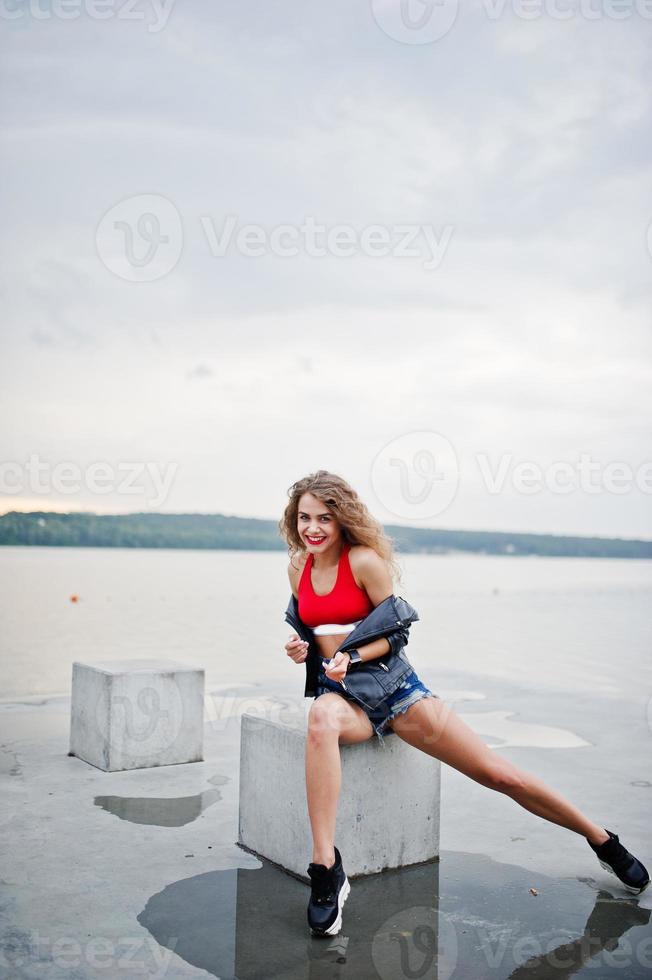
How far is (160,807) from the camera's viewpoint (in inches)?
208

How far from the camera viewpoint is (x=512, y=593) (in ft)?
103

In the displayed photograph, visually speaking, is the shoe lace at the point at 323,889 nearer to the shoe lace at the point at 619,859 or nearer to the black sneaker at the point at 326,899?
the black sneaker at the point at 326,899

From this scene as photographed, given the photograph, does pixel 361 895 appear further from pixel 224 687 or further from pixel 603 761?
pixel 224 687

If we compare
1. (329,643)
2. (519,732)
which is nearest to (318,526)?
(329,643)

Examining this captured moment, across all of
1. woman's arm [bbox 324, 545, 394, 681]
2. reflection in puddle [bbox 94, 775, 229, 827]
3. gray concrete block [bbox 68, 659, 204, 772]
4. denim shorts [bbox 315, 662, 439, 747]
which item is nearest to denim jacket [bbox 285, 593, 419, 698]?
woman's arm [bbox 324, 545, 394, 681]

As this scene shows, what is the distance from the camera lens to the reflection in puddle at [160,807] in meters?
5.04

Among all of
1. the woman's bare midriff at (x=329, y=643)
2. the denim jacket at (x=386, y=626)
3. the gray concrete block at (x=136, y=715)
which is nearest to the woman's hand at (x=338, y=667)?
the denim jacket at (x=386, y=626)

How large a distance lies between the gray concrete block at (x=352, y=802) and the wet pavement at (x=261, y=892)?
0.11m

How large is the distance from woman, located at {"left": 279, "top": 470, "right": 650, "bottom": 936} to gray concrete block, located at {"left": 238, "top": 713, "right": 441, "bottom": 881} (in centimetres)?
21

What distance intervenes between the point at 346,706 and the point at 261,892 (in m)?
0.93

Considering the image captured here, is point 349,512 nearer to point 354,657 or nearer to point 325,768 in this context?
point 354,657

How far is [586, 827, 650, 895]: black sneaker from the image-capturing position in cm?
415

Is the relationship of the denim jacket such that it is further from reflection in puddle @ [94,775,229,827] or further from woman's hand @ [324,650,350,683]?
reflection in puddle @ [94,775,229,827]

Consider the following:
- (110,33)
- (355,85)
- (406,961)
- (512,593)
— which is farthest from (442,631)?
(512,593)
